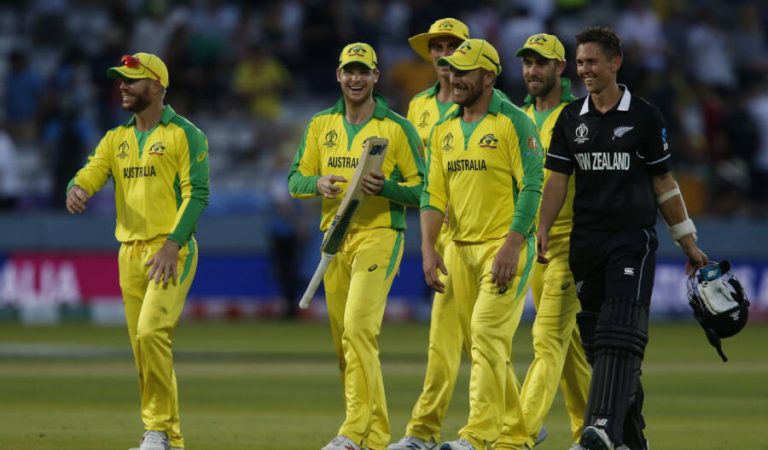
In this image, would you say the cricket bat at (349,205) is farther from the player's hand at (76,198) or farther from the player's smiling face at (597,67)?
the player's hand at (76,198)

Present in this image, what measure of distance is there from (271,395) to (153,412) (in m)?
4.19

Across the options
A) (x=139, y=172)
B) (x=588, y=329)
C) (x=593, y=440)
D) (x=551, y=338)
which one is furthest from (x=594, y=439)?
(x=139, y=172)

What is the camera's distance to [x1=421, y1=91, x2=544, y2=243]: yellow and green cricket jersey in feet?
33.6

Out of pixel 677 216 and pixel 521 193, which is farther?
pixel 521 193

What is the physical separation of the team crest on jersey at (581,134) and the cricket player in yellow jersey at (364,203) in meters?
1.27

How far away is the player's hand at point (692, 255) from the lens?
9.68m

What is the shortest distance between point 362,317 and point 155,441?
4.73 ft

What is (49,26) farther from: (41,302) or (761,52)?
(761,52)

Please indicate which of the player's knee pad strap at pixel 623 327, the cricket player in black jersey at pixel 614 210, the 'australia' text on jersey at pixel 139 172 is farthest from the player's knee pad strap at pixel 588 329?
the 'australia' text on jersey at pixel 139 172

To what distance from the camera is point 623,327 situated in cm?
940

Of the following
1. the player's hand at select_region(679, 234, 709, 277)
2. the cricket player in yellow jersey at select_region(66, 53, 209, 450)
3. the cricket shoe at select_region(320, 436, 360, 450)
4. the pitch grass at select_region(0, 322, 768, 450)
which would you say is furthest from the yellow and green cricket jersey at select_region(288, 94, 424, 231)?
the player's hand at select_region(679, 234, 709, 277)

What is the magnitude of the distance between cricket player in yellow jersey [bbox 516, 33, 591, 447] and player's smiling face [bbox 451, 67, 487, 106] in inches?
31.4

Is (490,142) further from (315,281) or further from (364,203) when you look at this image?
(315,281)

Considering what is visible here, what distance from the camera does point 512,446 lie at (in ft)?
33.2
